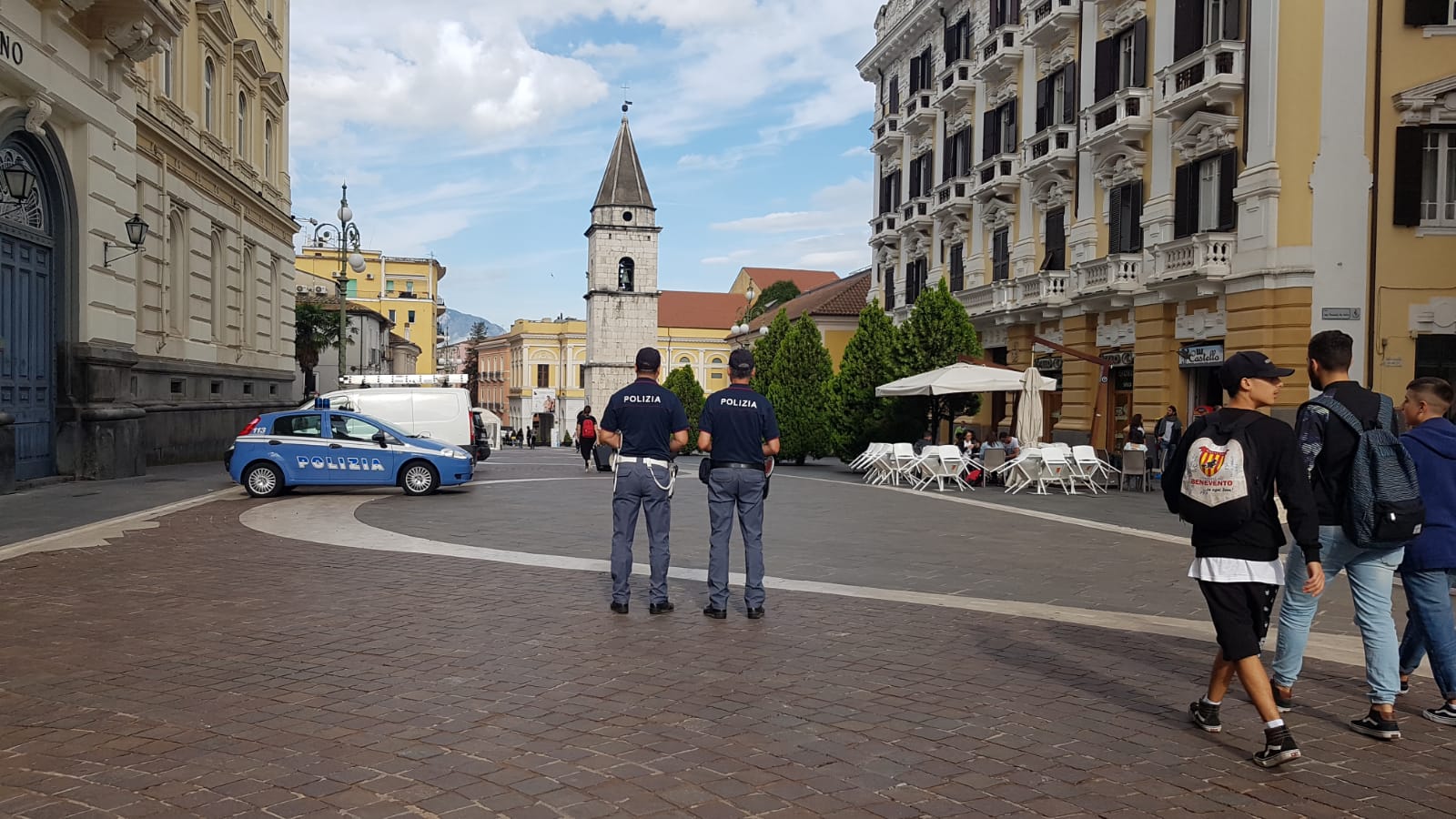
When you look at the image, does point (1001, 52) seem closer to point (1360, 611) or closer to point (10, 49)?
point (10, 49)

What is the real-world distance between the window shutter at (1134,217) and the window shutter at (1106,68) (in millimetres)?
2809

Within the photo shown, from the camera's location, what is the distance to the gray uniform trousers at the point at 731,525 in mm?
8000

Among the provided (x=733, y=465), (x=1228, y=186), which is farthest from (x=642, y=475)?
(x=1228, y=186)

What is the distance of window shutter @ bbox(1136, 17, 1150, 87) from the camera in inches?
1033

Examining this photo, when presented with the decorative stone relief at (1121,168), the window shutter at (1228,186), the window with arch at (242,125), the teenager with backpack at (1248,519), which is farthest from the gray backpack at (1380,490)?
the window with arch at (242,125)

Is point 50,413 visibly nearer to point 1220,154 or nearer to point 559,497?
point 559,497

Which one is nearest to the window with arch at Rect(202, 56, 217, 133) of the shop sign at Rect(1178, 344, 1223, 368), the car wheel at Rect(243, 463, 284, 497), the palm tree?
the car wheel at Rect(243, 463, 284, 497)

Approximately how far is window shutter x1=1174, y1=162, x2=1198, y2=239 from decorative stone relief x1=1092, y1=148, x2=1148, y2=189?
1765 millimetres

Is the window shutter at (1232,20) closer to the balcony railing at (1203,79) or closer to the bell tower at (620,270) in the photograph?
the balcony railing at (1203,79)

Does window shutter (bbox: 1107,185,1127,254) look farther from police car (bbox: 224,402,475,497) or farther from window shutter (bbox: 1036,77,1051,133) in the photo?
police car (bbox: 224,402,475,497)

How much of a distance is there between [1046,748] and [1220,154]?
70.7 ft

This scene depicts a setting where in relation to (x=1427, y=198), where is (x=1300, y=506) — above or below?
below

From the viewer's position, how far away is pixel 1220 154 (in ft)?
76.7

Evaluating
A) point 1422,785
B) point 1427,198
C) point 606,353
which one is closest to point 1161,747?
point 1422,785
